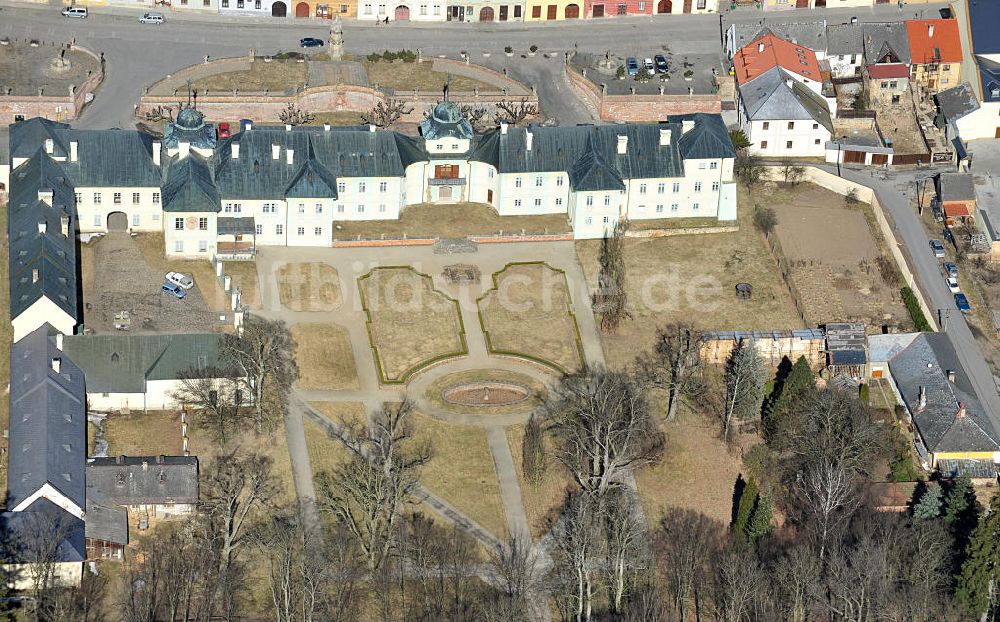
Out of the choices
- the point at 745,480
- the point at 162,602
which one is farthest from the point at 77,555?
the point at 745,480

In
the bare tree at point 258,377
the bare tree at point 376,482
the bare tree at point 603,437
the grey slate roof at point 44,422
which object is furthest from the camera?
the bare tree at point 258,377

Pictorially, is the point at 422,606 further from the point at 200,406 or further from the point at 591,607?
the point at 200,406

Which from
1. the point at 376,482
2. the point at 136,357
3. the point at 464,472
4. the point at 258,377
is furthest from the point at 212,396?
the point at 464,472

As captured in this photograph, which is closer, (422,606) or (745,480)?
(422,606)

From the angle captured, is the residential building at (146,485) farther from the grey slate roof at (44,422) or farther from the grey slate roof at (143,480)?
the grey slate roof at (44,422)

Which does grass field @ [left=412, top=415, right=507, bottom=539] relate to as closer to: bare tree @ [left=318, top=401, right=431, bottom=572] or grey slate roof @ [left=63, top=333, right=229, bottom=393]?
bare tree @ [left=318, top=401, right=431, bottom=572]

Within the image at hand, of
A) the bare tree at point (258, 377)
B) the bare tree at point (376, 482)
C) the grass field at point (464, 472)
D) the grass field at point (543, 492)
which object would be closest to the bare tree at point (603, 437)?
the grass field at point (543, 492)

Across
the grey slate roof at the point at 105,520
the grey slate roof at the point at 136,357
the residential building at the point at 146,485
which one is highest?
the grey slate roof at the point at 136,357

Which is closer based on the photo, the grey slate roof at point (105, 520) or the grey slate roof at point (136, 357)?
the grey slate roof at point (105, 520)
